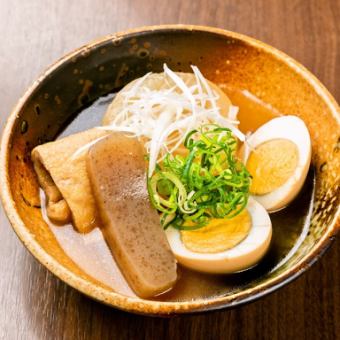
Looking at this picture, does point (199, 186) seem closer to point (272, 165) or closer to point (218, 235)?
point (218, 235)

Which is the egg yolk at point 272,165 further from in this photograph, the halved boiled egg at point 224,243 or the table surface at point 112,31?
the table surface at point 112,31

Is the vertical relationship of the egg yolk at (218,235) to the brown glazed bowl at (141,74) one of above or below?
below

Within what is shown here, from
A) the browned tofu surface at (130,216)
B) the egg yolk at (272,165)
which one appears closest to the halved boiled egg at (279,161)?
the egg yolk at (272,165)

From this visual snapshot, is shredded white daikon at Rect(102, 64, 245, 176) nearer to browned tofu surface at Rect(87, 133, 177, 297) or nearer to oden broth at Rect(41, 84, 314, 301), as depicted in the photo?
browned tofu surface at Rect(87, 133, 177, 297)

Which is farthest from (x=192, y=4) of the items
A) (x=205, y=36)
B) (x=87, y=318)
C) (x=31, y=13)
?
(x=87, y=318)

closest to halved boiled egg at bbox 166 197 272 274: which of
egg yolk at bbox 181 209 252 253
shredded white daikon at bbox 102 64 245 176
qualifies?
egg yolk at bbox 181 209 252 253

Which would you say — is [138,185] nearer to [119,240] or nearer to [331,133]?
[119,240]
